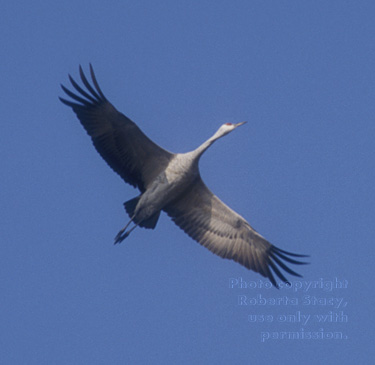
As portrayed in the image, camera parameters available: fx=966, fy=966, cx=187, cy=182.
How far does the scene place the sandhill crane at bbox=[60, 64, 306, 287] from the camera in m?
18.3

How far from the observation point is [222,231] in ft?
63.6

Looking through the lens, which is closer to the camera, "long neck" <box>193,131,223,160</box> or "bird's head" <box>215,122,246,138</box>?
"long neck" <box>193,131,223,160</box>

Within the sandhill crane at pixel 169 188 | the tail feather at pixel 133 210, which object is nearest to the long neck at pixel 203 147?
the sandhill crane at pixel 169 188

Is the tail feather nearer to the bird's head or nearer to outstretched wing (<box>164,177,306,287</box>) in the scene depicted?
outstretched wing (<box>164,177,306,287</box>)

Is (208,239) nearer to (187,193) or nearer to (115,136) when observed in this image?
(187,193)

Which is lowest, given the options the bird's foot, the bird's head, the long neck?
the bird's foot

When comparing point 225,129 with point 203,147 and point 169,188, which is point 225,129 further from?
point 169,188

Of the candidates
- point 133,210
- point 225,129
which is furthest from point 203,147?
point 133,210

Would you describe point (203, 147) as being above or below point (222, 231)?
above

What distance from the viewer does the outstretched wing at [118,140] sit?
18.2 m

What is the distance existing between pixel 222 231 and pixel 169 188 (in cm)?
163

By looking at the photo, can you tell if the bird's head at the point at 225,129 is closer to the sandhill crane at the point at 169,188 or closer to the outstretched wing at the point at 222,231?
the sandhill crane at the point at 169,188

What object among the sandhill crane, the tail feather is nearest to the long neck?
the sandhill crane

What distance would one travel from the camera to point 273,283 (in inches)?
749
